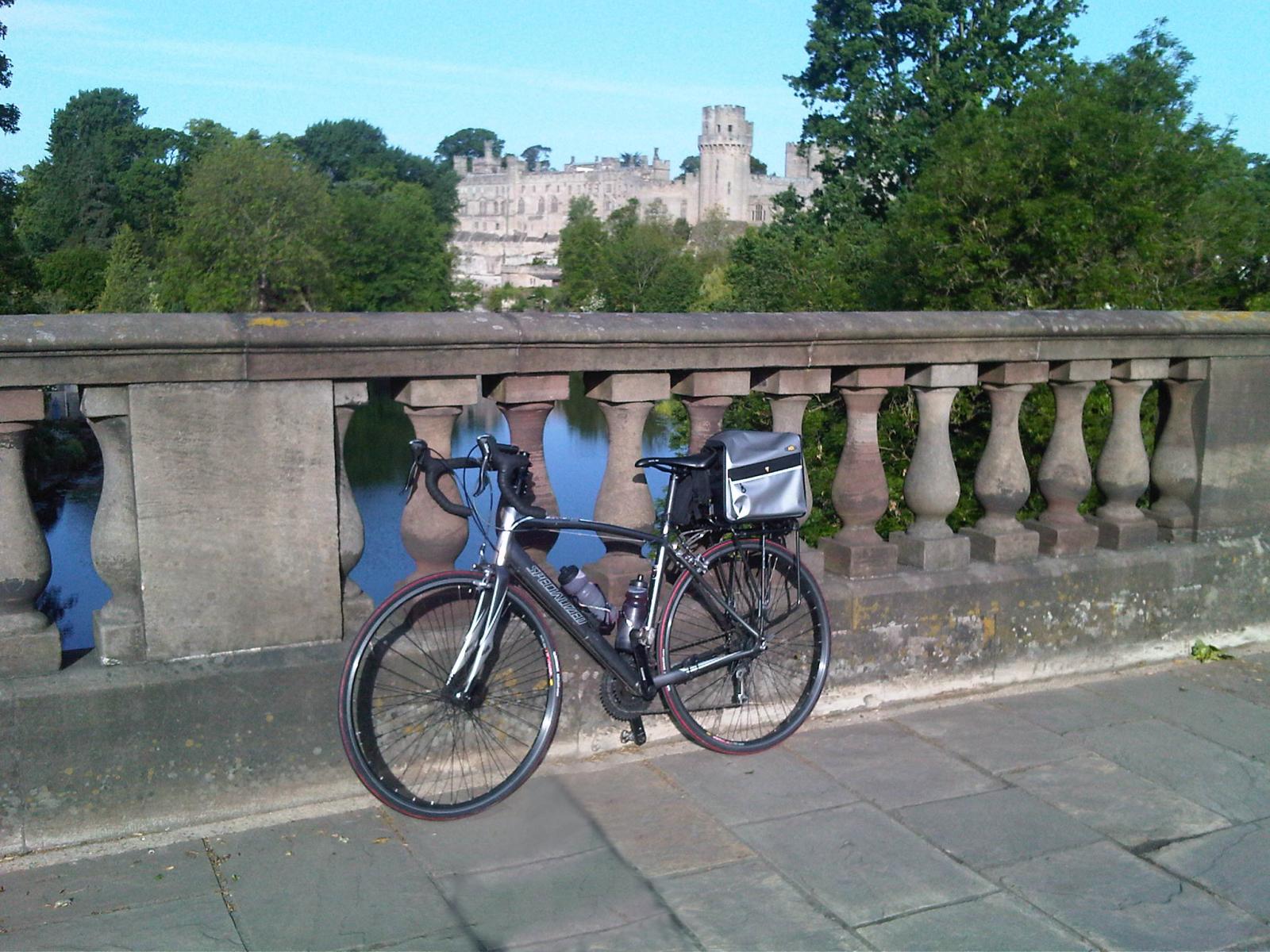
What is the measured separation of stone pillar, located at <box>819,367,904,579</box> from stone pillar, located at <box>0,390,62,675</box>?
2.60 m

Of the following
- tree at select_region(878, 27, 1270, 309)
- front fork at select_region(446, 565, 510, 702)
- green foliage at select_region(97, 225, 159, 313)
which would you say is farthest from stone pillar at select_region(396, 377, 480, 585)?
green foliage at select_region(97, 225, 159, 313)

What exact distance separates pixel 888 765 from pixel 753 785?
19.2 inches

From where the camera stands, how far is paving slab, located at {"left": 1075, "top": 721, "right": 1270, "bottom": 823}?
13.0 ft

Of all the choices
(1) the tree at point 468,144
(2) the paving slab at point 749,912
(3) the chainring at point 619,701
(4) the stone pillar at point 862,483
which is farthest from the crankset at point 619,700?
(1) the tree at point 468,144

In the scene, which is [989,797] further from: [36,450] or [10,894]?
[36,450]

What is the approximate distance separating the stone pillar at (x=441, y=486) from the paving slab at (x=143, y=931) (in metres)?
1.14

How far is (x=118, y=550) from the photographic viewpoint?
356 centimetres

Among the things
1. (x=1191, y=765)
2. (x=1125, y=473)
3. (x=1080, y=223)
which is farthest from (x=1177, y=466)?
(x=1080, y=223)

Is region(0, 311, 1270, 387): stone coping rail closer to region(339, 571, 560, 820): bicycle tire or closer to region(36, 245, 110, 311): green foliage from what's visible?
region(339, 571, 560, 820): bicycle tire

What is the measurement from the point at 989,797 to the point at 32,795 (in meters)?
2.71

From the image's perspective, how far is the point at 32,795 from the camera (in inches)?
135

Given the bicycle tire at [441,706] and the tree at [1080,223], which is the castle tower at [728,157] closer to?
the tree at [1080,223]

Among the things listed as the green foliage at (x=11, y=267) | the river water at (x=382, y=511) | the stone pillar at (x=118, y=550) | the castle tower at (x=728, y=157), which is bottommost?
the river water at (x=382, y=511)

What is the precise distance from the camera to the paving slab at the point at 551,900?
10.2 feet
